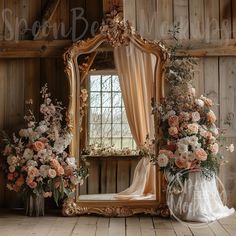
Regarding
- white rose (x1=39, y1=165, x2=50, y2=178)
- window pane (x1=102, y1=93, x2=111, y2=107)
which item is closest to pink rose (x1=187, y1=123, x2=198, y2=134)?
window pane (x1=102, y1=93, x2=111, y2=107)

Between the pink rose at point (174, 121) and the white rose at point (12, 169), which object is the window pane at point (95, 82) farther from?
the white rose at point (12, 169)

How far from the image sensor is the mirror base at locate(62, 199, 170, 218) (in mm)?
3777

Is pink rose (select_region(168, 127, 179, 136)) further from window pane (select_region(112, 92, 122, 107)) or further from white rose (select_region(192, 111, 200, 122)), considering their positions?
window pane (select_region(112, 92, 122, 107))

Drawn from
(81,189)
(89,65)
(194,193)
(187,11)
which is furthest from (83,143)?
(187,11)

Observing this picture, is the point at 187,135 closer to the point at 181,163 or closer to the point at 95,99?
the point at 181,163

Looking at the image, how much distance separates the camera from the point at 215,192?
3713mm

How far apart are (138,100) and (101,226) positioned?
122 centimetres

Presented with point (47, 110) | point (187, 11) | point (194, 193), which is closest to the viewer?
point (194, 193)

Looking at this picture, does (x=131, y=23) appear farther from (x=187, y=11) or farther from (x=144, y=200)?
(x=144, y=200)

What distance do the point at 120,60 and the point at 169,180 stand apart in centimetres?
123

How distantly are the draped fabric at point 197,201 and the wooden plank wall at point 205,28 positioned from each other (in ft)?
2.77

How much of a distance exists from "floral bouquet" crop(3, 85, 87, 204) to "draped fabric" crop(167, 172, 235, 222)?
0.94 m

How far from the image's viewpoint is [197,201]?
3.57m

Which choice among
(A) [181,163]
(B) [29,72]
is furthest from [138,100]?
(B) [29,72]
